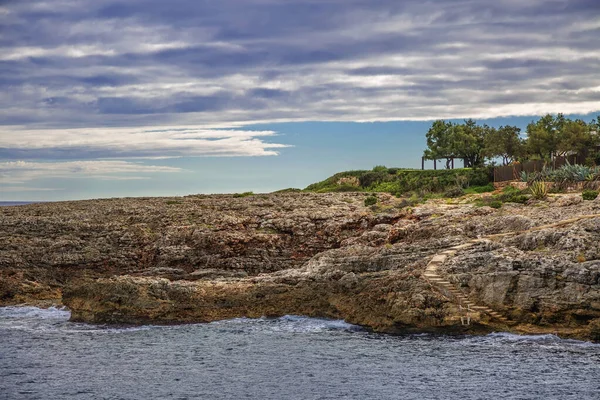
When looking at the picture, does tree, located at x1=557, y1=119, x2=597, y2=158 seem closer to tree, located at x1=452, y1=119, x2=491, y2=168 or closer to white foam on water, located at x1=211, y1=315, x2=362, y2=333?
tree, located at x1=452, y1=119, x2=491, y2=168

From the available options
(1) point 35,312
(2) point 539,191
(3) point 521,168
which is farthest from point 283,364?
(3) point 521,168

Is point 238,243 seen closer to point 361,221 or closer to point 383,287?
point 361,221

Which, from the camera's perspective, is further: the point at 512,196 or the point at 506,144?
the point at 506,144

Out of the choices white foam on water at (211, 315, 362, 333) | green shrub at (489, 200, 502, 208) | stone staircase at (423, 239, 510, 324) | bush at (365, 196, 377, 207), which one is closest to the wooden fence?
bush at (365, 196, 377, 207)

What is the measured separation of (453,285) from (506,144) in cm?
7496

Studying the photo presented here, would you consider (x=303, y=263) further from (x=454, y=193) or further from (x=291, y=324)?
(x=454, y=193)

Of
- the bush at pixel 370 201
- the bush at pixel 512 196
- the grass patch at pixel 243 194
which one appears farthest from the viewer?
the grass patch at pixel 243 194

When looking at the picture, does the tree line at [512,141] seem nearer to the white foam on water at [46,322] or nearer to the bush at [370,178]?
the bush at [370,178]

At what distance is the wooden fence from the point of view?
9162 centimetres

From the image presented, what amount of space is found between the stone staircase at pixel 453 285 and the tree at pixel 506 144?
62.7m

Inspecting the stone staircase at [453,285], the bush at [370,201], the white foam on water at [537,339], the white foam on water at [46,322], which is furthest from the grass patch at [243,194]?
the white foam on water at [537,339]

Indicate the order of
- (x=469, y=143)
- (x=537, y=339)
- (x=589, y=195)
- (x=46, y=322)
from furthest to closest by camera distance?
(x=469, y=143)
(x=589, y=195)
(x=46, y=322)
(x=537, y=339)

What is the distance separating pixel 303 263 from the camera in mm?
66562

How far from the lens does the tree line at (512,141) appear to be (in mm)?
100125
